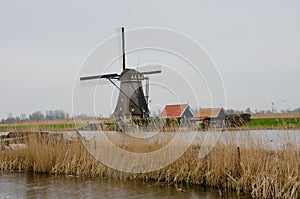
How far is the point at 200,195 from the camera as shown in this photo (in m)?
6.22

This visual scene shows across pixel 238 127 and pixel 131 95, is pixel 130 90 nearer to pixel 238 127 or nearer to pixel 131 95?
pixel 131 95

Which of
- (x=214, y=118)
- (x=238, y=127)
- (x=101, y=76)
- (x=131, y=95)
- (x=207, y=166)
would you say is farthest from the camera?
(x=101, y=76)

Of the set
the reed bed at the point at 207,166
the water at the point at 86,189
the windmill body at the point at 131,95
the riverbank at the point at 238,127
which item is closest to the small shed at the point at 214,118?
the riverbank at the point at 238,127

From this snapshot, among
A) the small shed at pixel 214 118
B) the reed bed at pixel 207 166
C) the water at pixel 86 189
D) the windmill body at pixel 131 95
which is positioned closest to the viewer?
the reed bed at pixel 207 166

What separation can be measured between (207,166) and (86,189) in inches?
90.8

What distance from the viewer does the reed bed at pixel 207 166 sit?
18.5ft

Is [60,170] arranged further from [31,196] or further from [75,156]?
[31,196]

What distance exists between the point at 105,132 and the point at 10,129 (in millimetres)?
5995

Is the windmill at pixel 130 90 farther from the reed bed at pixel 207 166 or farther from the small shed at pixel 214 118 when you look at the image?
the reed bed at pixel 207 166

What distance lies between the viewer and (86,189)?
7.12 metres

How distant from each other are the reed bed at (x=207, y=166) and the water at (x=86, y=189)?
0.91ft

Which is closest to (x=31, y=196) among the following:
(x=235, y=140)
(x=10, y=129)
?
(x=235, y=140)

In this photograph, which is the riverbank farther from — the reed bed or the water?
the water

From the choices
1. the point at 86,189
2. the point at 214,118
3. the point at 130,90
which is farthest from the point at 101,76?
the point at 86,189
